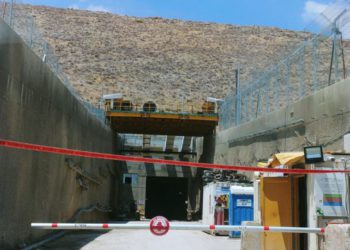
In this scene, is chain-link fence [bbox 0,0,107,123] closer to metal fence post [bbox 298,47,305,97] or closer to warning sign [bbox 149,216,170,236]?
warning sign [bbox 149,216,170,236]

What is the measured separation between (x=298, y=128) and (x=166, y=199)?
32513 mm

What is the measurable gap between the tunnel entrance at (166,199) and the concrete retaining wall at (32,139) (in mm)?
27413

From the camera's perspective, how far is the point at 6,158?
9273 mm

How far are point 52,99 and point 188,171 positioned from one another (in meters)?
25.3

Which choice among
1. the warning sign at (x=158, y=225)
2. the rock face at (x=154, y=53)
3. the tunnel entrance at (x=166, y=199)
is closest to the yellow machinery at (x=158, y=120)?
the tunnel entrance at (x=166, y=199)

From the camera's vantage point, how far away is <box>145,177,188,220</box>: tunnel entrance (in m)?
45.4

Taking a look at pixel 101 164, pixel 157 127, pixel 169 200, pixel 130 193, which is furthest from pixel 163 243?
pixel 169 200

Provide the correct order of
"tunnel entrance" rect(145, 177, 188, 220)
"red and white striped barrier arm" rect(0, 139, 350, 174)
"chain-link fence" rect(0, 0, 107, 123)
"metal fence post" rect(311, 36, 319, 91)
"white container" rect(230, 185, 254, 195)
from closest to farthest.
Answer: "red and white striped barrier arm" rect(0, 139, 350, 174) → "chain-link fence" rect(0, 0, 107, 123) → "metal fence post" rect(311, 36, 319, 91) → "white container" rect(230, 185, 254, 195) → "tunnel entrance" rect(145, 177, 188, 220)

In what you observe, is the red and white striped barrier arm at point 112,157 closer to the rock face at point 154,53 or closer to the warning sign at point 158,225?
the warning sign at point 158,225

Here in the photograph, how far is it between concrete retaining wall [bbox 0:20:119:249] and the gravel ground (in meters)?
0.86

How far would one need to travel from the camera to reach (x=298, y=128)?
48.8 feet

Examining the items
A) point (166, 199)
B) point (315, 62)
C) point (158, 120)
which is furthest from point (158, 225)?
point (166, 199)

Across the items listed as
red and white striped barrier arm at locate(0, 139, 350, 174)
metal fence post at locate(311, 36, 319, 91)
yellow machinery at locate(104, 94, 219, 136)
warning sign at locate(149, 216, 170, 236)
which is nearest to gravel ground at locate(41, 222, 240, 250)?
metal fence post at locate(311, 36, 319, 91)

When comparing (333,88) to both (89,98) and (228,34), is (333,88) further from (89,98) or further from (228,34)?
(228,34)
